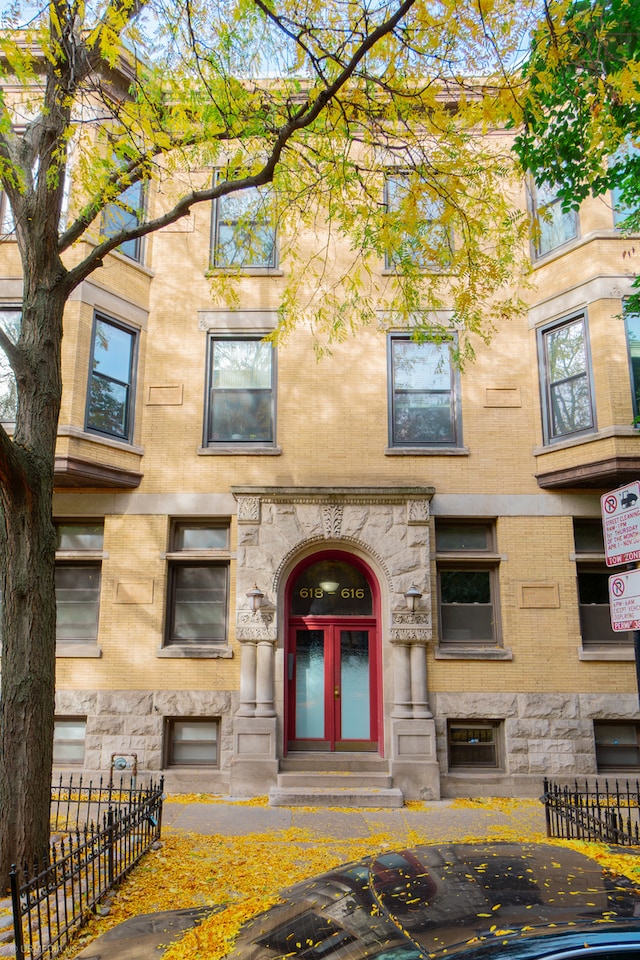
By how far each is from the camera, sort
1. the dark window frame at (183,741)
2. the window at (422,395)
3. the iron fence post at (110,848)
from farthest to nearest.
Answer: the window at (422,395) → the dark window frame at (183,741) → the iron fence post at (110,848)

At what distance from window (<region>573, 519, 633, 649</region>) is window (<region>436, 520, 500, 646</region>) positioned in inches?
59.6

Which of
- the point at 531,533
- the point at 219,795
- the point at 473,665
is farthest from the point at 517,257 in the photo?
the point at 219,795

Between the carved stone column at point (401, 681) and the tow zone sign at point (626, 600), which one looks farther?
the carved stone column at point (401, 681)

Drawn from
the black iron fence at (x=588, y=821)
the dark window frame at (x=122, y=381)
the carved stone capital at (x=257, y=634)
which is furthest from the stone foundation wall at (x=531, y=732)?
the dark window frame at (x=122, y=381)

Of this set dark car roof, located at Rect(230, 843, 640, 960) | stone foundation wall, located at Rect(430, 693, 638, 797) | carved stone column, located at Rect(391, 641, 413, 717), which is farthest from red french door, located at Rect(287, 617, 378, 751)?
dark car roof, located at Rect(230, 843, 640, 960)

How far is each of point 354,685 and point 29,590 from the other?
6782 mm

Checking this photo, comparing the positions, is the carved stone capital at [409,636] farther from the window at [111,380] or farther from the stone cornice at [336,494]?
the window at [111,380]

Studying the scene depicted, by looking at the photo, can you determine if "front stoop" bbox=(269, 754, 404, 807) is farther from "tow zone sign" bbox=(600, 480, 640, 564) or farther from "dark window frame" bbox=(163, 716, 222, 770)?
"tow zone sign" bbox=(600, 480, 640, 564)

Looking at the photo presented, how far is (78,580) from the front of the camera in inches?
485

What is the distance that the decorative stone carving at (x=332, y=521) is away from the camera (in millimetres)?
11742

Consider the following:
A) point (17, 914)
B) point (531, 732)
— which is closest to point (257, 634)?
point (531, 732)

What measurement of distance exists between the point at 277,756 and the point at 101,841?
483 cm

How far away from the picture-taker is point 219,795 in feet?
35.8

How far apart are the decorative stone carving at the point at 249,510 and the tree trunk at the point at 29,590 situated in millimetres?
4881
